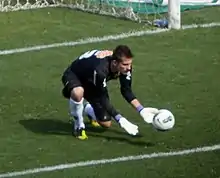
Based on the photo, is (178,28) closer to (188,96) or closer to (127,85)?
(188,96)

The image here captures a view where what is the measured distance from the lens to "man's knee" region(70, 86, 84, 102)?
382 inches

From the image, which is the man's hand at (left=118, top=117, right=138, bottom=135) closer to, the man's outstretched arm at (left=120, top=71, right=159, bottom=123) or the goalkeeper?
the goalkeeper

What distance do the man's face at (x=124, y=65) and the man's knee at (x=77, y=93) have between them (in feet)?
2.10

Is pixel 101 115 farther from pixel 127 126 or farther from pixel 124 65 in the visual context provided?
pixel 124 65

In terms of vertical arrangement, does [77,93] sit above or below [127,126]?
above

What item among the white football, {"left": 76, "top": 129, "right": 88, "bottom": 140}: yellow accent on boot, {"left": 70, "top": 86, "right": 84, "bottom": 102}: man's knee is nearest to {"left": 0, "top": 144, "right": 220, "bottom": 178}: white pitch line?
the white football

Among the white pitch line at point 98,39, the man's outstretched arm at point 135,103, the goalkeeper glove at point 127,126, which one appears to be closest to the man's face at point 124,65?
the man's outstretched arm at point 135,103

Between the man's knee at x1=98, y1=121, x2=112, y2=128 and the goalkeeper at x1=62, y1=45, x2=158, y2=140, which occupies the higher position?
the goalkeeper at x1=62, y1=45, x2=158, y2=140

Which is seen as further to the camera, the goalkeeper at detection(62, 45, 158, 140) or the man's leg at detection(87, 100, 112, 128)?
the man's leg at detection(87, 100, 112, 128)

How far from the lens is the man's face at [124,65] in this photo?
30.0 feet

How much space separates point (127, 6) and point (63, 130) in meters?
6.11

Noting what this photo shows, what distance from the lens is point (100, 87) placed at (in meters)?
9.52

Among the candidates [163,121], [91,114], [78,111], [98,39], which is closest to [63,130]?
[91,114]

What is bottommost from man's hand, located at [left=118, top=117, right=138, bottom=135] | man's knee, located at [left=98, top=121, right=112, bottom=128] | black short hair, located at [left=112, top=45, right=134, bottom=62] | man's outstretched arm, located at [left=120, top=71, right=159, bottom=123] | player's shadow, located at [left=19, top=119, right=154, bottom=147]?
player's shadow, located at [left=19, top=119, right=154, bottom=147]
